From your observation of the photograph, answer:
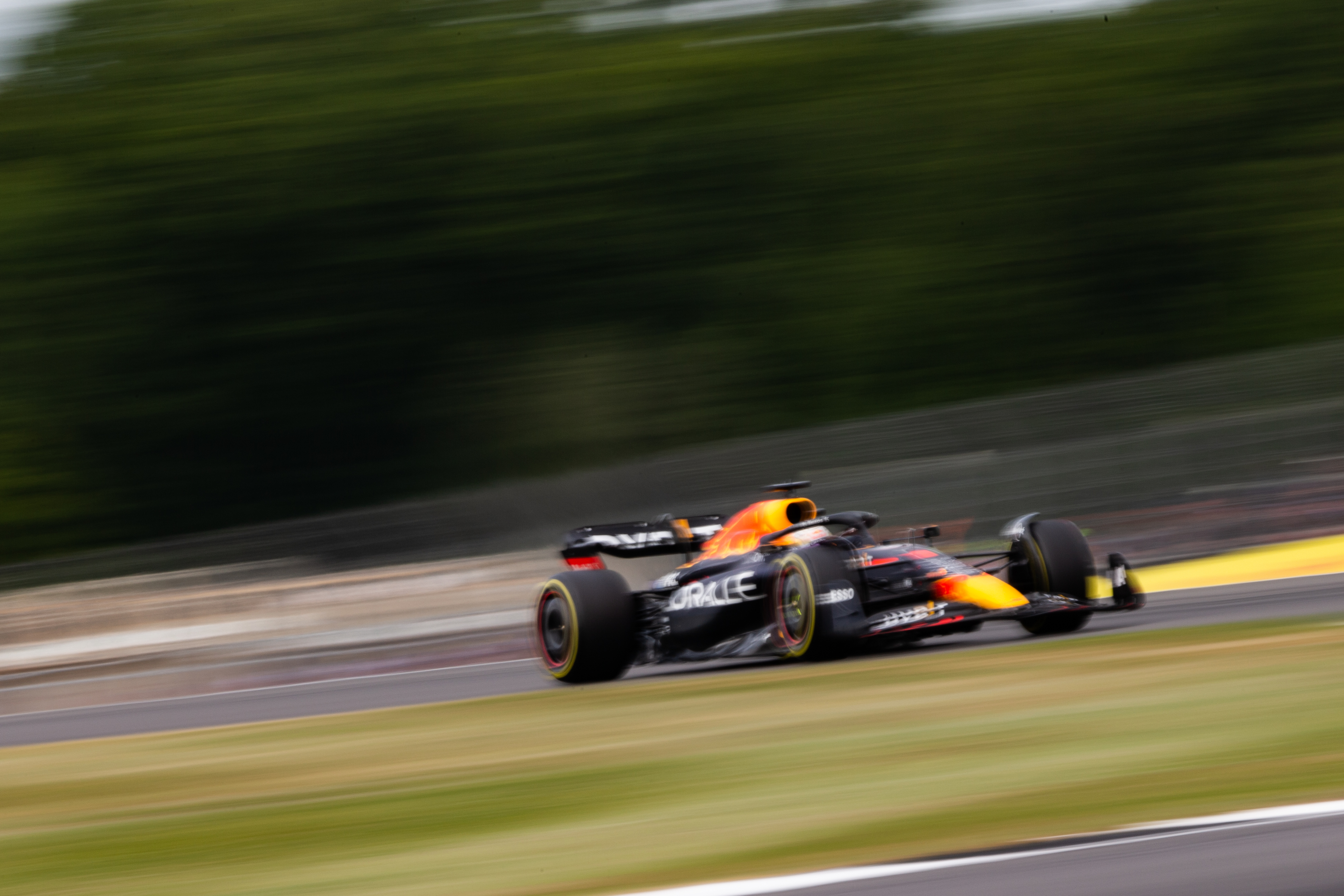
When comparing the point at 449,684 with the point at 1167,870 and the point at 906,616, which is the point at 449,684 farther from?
the point at 1167,870

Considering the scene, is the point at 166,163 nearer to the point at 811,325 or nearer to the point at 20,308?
the point at 20,308

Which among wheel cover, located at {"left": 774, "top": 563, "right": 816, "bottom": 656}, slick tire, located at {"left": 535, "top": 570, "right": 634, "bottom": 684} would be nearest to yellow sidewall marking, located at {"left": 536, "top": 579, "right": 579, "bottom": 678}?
A: slick tire, located at {"left": 535, "top": 570, "right": 634, "bottom": 684}

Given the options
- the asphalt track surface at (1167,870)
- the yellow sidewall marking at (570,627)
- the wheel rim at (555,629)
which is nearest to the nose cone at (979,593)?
the yellow sidewall marking at (570,627)

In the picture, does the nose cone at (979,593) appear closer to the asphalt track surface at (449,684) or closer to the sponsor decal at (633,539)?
the asphalt track surface at (449,684)

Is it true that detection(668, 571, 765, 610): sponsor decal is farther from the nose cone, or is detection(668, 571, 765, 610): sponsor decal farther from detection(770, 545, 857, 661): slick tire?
the nose cone

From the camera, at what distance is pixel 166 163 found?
19203mm

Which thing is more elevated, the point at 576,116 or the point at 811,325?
the point at 576,116

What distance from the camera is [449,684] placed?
32.7 ft

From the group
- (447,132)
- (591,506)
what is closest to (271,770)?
(591,506)

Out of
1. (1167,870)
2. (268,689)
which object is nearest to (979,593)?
(1167,870)

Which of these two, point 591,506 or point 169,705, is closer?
point 169,705

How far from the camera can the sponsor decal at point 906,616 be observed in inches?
318

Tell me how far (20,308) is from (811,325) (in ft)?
31.5

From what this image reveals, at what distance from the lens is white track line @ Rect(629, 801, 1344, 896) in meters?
3.55
